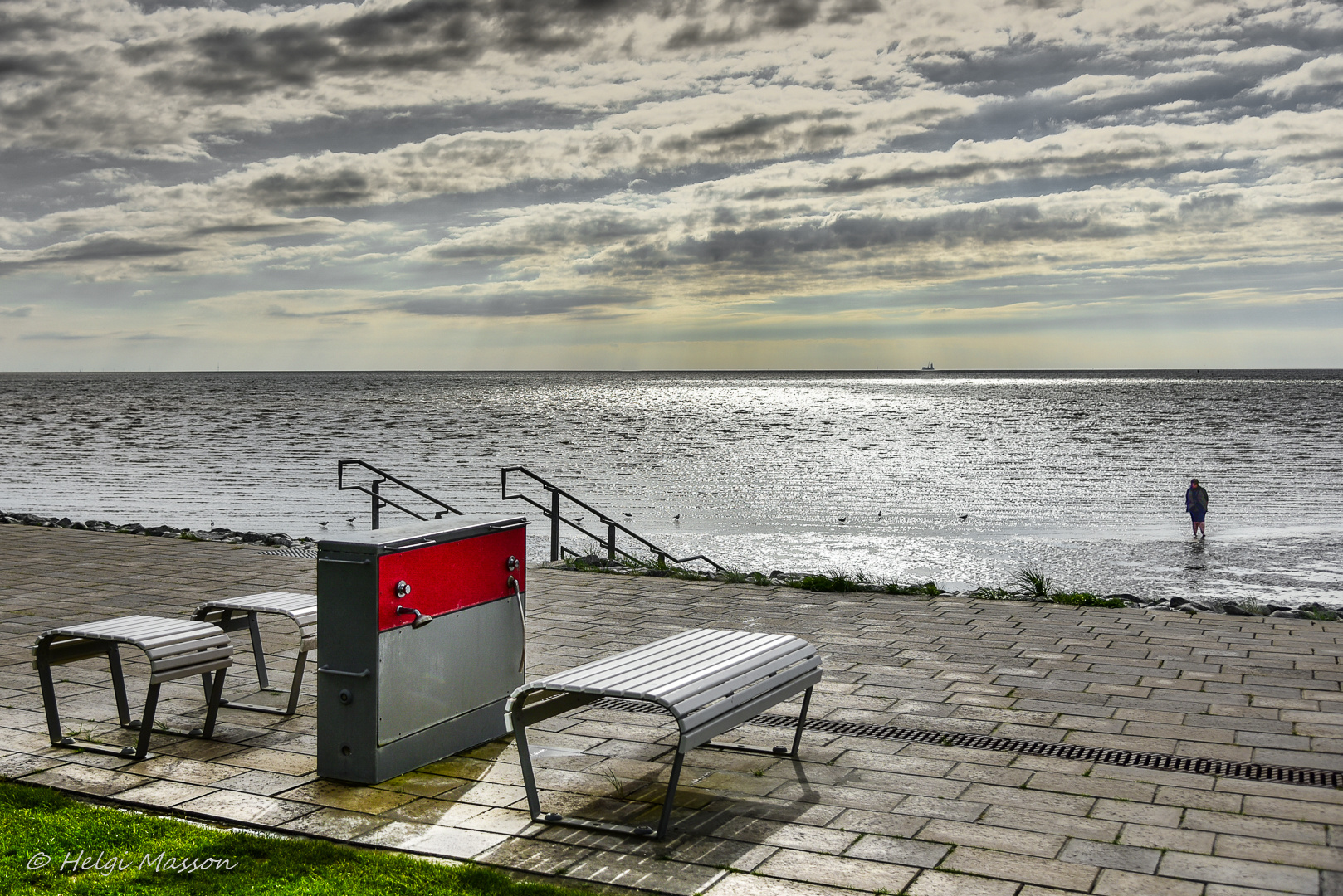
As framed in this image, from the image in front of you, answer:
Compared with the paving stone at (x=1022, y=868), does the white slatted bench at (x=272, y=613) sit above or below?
above

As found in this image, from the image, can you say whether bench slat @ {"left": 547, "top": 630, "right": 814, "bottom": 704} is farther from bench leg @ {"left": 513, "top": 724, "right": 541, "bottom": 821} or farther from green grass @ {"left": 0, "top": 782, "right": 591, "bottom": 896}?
green grass @ {"left": 0, "top": 782, "right": 591, "bottom": 896}

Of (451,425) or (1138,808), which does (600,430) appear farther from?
(1138,808)

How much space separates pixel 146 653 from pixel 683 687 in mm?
2616

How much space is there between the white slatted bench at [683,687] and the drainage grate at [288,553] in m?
7.68

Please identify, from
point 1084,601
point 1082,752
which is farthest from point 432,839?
point 1084,601

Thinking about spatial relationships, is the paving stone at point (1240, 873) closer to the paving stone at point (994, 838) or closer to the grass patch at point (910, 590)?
the paving stone at point (994, 838)

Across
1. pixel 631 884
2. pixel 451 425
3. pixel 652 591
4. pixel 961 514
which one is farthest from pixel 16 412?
pixel 631 884

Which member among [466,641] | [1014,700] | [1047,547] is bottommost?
[1047,547]

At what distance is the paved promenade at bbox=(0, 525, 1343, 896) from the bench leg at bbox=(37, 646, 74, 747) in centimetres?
13

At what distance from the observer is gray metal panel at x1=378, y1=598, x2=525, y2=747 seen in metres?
4.74

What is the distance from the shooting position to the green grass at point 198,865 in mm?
3641

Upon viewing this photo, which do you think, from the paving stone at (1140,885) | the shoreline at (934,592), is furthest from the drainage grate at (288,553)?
the paving stone at (1140,885)

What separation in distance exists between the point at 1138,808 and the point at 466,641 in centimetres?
306

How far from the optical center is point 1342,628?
8.14 metres
